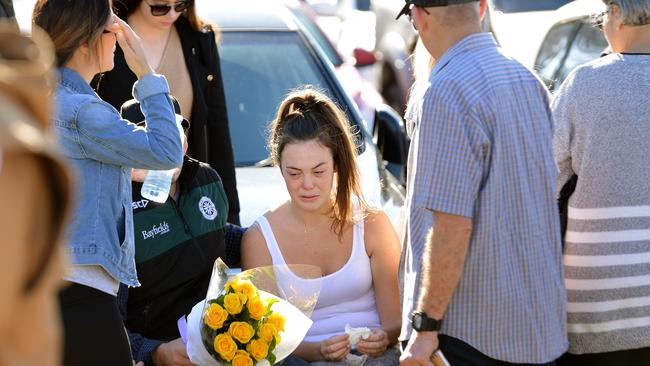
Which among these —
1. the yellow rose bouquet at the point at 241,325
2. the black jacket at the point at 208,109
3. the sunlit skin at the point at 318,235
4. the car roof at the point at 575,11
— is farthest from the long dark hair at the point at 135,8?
the car roof at the point at 575,11

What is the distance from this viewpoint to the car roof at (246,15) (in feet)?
19.0

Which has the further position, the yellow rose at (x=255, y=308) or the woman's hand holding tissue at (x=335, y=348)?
the woman's hand holding tissue at (x=335, y=348)

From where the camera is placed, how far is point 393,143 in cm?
602

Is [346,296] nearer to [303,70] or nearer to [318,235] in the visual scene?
[318,235]

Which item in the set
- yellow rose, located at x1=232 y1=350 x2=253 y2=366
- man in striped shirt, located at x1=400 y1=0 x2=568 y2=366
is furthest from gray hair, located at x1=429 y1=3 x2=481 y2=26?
yellow rose, located at x1=232 y1=350 x2=253 y2=366

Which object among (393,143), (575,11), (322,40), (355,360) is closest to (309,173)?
(355,360)

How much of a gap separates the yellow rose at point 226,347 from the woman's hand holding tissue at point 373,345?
62 cm

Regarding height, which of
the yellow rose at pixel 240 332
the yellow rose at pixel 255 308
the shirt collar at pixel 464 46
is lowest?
the yellow rose at pixel 240 332

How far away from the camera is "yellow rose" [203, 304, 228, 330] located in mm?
3070

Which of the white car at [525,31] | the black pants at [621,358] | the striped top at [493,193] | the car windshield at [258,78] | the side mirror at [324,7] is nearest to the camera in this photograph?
the striped top at [493,193]

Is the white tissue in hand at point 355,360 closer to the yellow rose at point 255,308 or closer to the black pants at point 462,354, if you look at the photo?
the yellow rose at point 255,308

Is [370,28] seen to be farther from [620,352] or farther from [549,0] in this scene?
[620,352]

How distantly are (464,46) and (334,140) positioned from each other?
1.10m

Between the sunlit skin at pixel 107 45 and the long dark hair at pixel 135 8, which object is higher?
the sunlit skin at pixel 107 45
